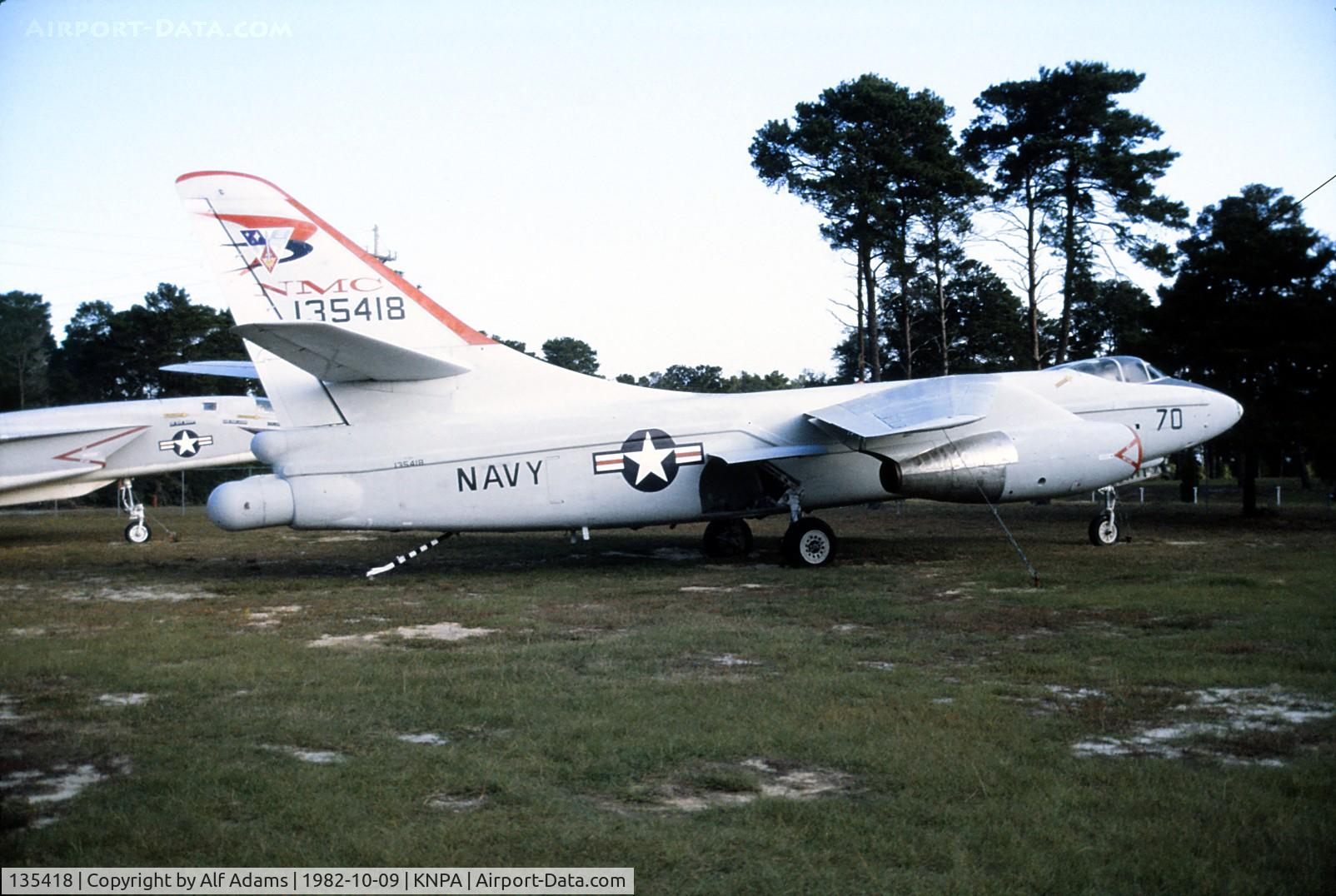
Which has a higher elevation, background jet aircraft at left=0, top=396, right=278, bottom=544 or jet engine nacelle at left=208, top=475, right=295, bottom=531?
background jet aircraft at left=0, top=396, right=278, bottom=544

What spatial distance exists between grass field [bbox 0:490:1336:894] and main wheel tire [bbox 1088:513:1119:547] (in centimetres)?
335

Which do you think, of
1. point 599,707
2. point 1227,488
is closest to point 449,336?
point 599,707

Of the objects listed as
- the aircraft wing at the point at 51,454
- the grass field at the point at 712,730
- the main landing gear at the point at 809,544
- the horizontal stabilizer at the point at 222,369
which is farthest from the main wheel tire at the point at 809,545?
the aircraft wing at the point at 51,454

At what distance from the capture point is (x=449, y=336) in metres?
13.0

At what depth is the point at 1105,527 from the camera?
52.2 feet

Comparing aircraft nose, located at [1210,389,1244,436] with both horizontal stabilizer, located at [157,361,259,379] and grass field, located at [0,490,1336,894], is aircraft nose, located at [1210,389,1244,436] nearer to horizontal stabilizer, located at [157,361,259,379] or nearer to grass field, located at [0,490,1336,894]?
grass field, located at [0,490,1336,894]

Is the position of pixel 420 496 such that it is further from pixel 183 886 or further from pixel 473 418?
pixel 183 886

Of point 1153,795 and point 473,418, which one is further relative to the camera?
point 473,418

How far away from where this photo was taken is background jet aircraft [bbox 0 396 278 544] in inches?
826

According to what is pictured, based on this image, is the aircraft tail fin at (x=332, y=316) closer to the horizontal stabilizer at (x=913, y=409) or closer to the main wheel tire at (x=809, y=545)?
the main wheel tire at (x=809, y=545)

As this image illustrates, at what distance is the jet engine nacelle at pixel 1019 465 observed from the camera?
13500mm

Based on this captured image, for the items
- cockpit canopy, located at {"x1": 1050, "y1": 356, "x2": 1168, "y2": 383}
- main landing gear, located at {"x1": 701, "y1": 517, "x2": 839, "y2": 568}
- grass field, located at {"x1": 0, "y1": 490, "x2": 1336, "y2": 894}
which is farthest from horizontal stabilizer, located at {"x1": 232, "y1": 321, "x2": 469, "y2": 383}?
cockpit canopy, located at {"x1": 1050, "y1": 356, "x2": 1168, "y2": 383}

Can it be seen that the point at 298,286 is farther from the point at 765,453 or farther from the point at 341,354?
the point at 765,453

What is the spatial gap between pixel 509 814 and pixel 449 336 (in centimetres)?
916
